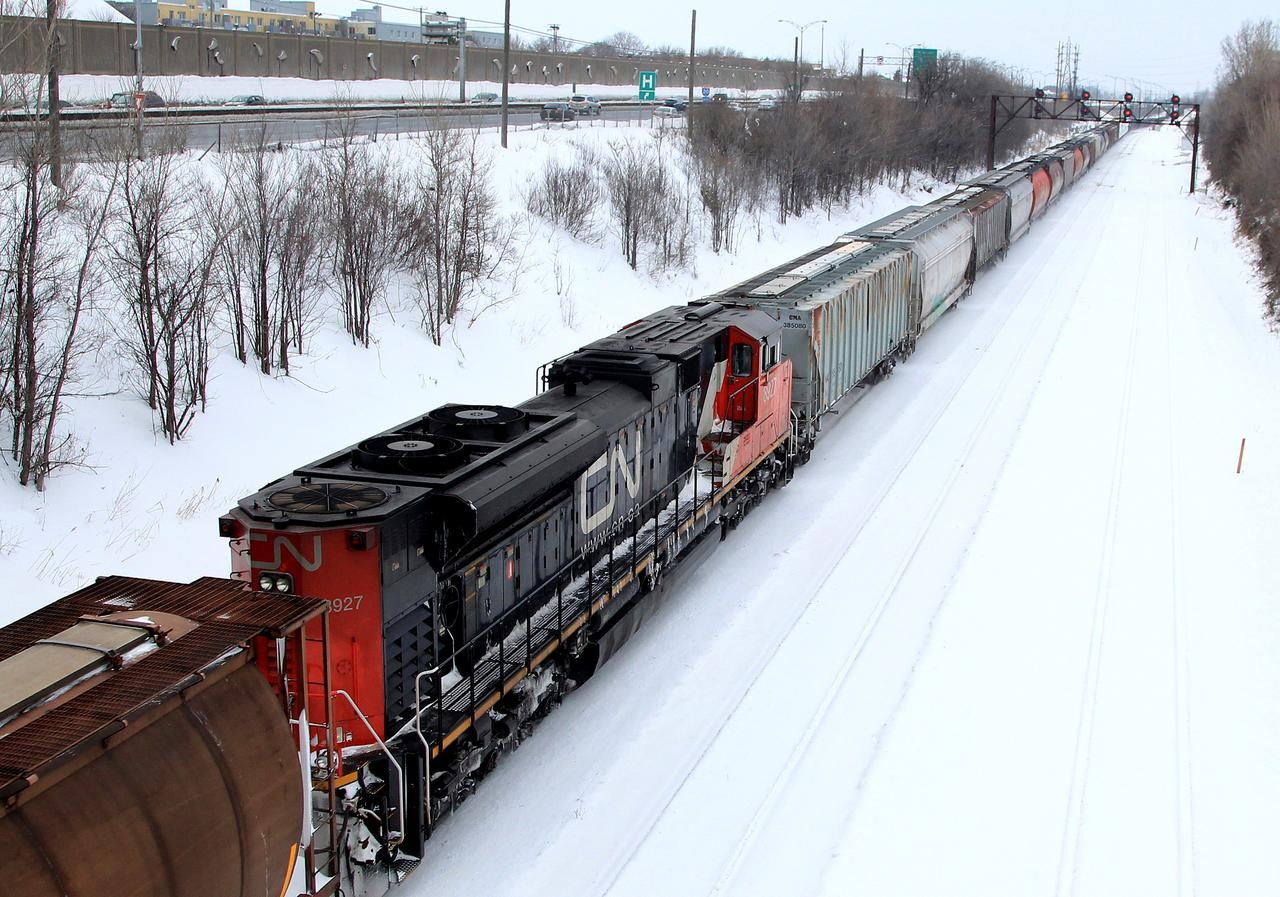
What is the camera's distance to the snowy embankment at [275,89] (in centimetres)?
3850

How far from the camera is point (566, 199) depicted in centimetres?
3628

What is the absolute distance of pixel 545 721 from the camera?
12867 millimetres

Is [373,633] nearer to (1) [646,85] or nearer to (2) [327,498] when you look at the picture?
(2) [327,498]

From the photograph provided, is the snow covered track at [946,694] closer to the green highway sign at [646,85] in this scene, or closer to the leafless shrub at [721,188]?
the leafless shrub at [721,188]

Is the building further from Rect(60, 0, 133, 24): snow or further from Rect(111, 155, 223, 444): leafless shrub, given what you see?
Rect(111, 155, 223, 444): leafless shrub

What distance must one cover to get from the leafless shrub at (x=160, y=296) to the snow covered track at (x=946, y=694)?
8899 mm

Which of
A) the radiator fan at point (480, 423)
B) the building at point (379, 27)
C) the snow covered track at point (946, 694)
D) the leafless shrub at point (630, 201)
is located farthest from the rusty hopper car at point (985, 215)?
the building at point (379, 27)

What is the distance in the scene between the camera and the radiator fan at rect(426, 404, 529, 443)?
11.7 metres

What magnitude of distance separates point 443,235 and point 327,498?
18775 mm

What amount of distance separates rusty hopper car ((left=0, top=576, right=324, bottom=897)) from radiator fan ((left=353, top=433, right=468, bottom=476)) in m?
2.66

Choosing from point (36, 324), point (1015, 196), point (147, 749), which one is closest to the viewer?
point (147, 749)

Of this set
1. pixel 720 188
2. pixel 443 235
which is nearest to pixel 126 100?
pixel 443 235

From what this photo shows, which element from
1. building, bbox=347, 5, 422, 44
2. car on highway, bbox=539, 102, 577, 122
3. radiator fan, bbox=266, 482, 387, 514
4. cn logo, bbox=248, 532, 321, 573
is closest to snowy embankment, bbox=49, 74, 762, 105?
car on highway, bbox=539, 102, 577, 122

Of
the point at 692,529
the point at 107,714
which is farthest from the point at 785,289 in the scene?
the point at 107,714
